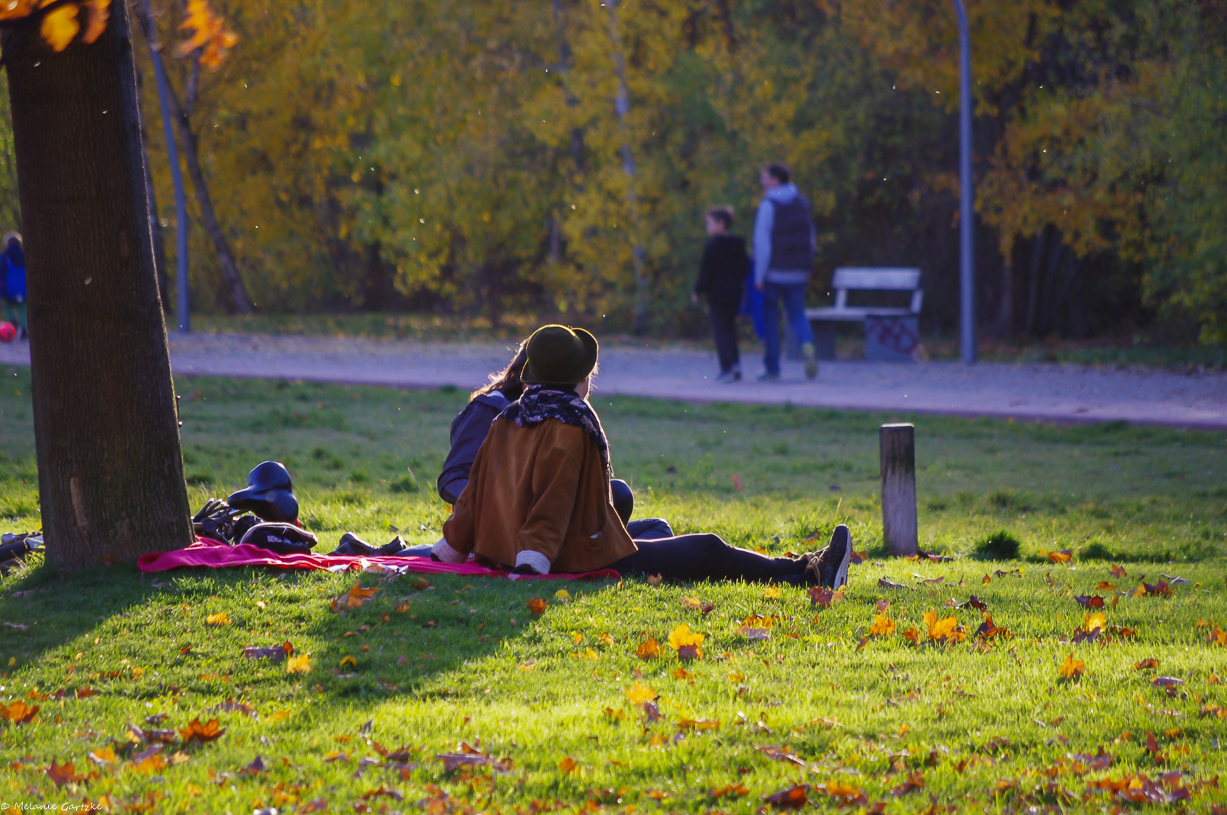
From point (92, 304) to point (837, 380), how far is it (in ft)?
37.0

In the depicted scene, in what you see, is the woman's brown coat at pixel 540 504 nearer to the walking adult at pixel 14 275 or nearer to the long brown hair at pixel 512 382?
the long brown hair at pixel 512 382

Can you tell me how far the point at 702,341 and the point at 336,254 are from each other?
15.4 m

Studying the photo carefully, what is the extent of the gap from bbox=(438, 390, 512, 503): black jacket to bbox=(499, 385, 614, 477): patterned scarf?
24.7 inches

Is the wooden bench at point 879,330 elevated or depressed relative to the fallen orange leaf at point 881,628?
elevated

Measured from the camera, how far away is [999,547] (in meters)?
7.00

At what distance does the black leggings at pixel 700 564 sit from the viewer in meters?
5.59

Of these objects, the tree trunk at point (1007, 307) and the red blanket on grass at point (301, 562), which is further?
the tree trunk at point (1007, 307)

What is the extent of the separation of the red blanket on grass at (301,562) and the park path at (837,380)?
301 inches

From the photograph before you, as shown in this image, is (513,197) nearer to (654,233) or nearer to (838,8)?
(654,233)

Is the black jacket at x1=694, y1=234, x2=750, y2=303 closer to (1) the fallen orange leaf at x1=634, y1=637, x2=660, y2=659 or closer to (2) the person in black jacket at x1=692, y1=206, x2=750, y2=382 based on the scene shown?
(2) the person in black jacket at x1=692, y1=206, x2=750, y2=382

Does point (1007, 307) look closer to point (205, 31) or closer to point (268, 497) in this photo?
point (268, 497)

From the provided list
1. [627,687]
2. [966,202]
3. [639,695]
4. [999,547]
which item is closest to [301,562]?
[627,687]

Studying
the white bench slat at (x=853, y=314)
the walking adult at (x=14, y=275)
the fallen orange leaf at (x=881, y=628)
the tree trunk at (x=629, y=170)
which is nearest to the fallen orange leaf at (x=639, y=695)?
the fallen orange leaf at (x=881, y=628)

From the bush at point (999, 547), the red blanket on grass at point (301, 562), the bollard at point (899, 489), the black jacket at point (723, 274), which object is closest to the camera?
the red blanket on grass at point (301, 562)
